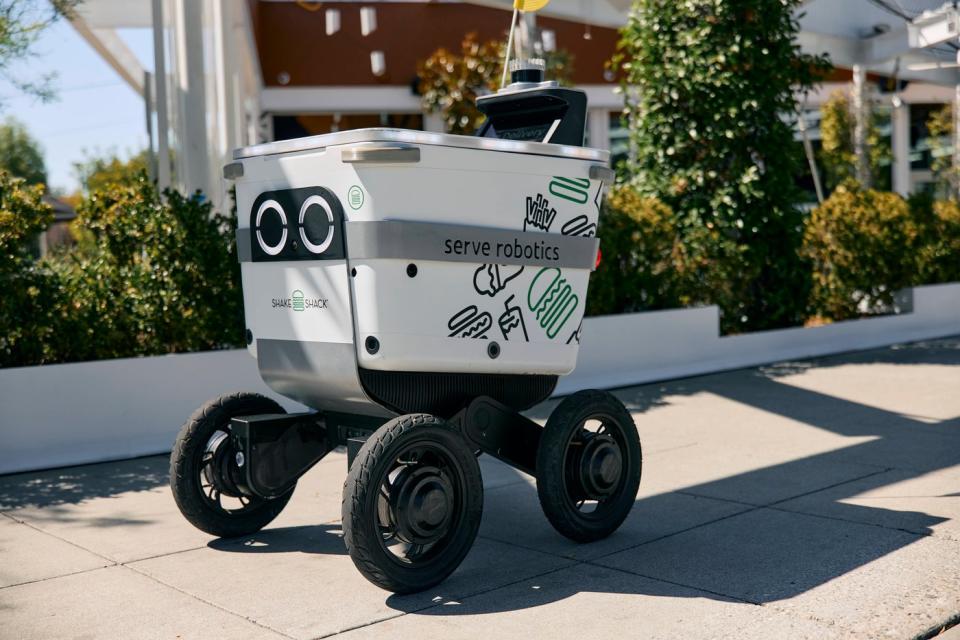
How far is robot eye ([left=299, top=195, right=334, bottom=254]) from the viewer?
4.03m

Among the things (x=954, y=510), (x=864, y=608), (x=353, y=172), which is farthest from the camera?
(x=954, y=510)

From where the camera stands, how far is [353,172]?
3902 millimetres

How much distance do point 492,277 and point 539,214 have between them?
1.14 ft

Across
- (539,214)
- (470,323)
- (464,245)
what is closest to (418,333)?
(470,323)

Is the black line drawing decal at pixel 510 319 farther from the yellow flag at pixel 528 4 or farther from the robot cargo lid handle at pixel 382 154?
the yellow flag at pixel 528 4

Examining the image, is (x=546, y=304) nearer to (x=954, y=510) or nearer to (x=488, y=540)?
(x=488, y=540)

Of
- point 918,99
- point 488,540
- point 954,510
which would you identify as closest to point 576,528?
point 488,540

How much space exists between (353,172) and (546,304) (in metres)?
1.05

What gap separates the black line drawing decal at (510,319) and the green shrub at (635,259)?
4.99m

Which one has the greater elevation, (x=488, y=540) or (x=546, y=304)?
(x=546, y=304)

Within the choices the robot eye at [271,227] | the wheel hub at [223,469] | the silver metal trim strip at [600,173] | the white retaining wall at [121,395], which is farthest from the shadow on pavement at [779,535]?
the white retaining wall at [121,395]

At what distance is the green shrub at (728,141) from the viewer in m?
10.6

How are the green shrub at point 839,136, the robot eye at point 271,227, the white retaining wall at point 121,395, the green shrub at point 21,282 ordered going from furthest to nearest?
the green shrub at point 839,136 < the green shrub at point 21,282 < the white retaining wall at point 121,395 < the robot eye at point 271,227

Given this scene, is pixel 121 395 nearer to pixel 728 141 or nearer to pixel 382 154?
pixel 382 154
